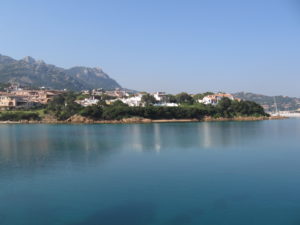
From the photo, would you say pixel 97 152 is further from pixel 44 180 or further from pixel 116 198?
pixel 116 198

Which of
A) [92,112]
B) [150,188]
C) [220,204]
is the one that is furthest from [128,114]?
[220,204]

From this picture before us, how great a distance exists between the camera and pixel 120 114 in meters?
58.3

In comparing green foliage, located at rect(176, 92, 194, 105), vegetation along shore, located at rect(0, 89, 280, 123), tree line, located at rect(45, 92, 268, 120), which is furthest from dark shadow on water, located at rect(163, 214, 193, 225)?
green foliage, located at rect(176, 92, 194, 105)

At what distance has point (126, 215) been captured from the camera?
9.15m

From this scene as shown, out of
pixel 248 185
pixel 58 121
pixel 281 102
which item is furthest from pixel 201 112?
pixel 281 102

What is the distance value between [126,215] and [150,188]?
117 inches

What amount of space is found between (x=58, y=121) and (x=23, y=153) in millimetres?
37057

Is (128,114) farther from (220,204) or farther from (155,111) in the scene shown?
(220,204)

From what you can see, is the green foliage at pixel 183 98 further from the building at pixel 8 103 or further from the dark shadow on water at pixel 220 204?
the dark shadow on water at pixel 220 204

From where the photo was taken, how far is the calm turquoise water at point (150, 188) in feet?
30.0

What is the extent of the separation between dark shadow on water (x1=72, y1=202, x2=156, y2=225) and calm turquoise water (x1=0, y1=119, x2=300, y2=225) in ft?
0.09

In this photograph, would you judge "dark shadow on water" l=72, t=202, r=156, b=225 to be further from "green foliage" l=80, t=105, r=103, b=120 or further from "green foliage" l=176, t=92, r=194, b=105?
"green foliage" l=176, t=92, r=194, b=105

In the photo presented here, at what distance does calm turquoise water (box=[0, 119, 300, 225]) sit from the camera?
915 centimetres

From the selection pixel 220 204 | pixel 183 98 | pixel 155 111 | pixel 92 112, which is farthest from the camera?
pixel 183 98
